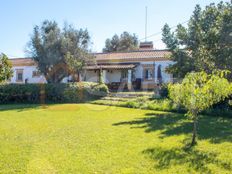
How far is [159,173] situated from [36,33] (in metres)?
24.0

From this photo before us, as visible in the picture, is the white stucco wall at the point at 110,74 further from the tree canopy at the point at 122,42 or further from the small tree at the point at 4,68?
the tree canopy at the point at 122,42

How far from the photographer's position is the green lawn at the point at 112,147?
701 centimetres

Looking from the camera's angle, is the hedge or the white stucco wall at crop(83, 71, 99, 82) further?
the white stucco wall at crop(83, 71, 99, 82)

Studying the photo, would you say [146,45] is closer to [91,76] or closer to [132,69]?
[132,69]

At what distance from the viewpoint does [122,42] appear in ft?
202

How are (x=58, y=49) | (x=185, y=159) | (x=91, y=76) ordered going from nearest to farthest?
(x=185, y=159) < (x=58, y=49) < (x=91, y=76)

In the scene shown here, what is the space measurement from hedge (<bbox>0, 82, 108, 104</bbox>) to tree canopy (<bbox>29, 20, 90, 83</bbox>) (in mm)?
2868

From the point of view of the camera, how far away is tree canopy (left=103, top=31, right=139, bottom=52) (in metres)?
61.2

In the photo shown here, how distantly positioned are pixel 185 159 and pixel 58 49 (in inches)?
837

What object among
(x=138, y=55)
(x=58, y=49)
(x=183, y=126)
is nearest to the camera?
(x=183, y=126)

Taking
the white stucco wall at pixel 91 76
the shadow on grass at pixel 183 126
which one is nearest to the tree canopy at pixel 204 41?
the shadow on grass at pixel 183 126

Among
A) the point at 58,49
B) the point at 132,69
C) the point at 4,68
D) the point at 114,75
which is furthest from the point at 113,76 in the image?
the point at 4,68

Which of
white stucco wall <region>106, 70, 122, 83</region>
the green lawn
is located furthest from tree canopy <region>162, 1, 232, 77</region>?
white stucco wall <region>106, 70, 122, 83</region>

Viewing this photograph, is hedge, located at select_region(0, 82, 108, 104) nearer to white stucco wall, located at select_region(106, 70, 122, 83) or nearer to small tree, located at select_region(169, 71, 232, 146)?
white stucco wall, located at select_region(106, 70, 122, 83)
